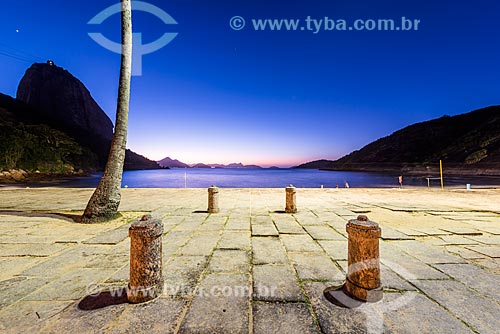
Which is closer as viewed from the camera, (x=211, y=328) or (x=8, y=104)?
(x=211, y=328)

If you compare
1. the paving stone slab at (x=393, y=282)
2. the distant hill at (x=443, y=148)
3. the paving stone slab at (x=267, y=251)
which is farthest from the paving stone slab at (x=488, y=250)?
the distant hill at (x=443, y=148)

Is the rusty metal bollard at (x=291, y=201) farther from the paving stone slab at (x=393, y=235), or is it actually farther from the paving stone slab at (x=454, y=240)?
the paving stone slab at (x=454, y=240)

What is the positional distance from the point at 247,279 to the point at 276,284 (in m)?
0.36

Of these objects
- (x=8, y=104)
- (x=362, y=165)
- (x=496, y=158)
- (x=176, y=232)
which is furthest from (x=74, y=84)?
(x=496, y=158)

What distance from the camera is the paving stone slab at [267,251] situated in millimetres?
3127

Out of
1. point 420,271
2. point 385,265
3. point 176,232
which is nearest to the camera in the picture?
point 420,271

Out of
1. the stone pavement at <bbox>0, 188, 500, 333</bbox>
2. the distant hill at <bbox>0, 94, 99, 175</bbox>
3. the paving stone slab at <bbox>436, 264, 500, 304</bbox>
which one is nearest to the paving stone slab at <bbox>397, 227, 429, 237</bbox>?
the stone pavement at <bbox>0, 188, 500, 333</bbox>

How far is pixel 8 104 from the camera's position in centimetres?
7581

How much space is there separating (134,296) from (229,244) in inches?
73.8

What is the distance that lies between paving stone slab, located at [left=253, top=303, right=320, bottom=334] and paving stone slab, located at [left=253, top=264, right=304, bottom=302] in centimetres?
13

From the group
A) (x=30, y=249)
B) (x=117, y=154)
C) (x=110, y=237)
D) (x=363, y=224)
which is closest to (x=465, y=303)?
(x=363, y=224)

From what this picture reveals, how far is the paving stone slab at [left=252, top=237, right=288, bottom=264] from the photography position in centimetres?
313

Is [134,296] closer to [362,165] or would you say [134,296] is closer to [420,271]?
[420,271]

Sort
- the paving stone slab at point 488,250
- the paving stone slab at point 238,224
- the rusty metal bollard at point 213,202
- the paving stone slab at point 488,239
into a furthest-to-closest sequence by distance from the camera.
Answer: the rusty metal bollard at point 213,202, the paving stone slab at point 238,224, the paving stone slab at point 488,239, the paving stone slab at point 488,250
